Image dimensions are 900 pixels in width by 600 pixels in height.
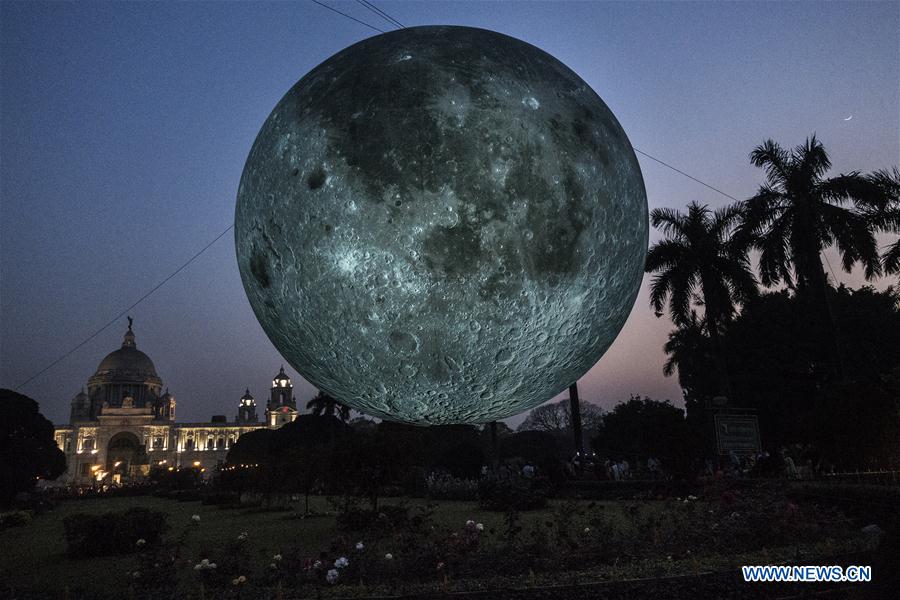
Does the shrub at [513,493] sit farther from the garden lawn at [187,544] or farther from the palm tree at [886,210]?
the palm tree at [886,210]

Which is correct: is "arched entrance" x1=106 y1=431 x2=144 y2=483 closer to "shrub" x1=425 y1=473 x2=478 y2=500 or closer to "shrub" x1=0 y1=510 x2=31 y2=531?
"shrub" x1=0 y1=510 x2=31 y2=531

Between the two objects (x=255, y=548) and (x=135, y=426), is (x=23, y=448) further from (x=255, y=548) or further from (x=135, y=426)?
(x=135, y=426)

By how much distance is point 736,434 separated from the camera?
1827 centimetres

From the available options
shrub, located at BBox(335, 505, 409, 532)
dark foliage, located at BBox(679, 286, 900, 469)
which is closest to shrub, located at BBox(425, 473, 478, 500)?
shrub, located at BBox(335, 505, 409, 532)

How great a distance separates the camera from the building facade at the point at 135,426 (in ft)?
395

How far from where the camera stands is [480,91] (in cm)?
198

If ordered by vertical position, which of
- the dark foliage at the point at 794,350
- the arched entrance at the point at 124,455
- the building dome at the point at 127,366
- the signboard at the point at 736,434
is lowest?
the arched entrance at the point at 124,455

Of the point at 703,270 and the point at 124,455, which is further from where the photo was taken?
the point at 124,455

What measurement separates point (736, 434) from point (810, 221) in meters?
9.47

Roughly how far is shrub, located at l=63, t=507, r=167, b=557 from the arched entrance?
10750 centimetres

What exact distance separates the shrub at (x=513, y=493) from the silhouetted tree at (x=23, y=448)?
36.5 metres

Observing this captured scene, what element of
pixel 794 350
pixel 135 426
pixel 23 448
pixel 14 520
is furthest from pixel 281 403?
pixel 794 350

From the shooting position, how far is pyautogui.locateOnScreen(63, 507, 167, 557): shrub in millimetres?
18109

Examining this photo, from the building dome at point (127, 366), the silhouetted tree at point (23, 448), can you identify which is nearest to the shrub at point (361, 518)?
the silhouetted tree at point (23, 448)
